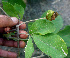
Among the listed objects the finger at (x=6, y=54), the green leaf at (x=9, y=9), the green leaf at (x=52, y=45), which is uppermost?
the green leaf at (x=9, y=9)

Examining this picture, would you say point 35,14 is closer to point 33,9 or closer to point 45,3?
point 33,9

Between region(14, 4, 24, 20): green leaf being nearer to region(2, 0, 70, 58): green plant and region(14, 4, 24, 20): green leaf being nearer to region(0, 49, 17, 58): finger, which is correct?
region(2, 0, 70, 58): green plant

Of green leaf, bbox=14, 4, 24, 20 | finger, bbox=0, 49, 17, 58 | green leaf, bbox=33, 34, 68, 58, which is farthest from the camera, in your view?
finger, bbox=0, 49, 17, 58

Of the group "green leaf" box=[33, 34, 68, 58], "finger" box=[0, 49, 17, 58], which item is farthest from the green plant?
"finger" box=[0, 49, 17, 58]

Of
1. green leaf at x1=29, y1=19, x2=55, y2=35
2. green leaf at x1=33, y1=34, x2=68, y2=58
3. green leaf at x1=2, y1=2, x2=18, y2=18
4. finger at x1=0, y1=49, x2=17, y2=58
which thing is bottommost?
finger at x1=0, y1=49, x2=17, y2=58

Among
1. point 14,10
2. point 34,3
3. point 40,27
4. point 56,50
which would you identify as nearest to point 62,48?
point 56,50

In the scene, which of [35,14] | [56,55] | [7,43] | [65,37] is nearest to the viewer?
[56,55]

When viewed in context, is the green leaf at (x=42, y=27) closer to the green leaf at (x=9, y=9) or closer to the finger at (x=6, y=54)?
the green leaf at (x=9, y=9)

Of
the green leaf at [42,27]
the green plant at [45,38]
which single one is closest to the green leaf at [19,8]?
the green plant at [45,38]

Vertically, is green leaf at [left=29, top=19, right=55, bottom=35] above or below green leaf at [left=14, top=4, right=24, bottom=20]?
below
